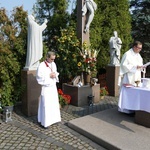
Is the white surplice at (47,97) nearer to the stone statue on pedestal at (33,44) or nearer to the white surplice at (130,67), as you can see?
the stone statue on pedestal at (33,44)

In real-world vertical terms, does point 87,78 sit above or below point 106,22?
below

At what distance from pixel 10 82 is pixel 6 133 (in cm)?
178

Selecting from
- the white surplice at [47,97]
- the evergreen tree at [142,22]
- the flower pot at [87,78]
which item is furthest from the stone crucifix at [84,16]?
the evergreen tree at [142,22]

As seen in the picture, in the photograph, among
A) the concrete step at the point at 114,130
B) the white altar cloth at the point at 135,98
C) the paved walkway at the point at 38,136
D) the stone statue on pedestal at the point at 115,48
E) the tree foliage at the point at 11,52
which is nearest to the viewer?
the concrete step at the point at 114,130

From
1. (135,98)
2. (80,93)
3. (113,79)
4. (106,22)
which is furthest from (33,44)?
(106,22)

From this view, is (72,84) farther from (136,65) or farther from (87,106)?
(136,65)

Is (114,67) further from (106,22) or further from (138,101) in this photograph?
(138,101)

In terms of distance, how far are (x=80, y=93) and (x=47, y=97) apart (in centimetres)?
231

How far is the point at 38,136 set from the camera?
179 inches

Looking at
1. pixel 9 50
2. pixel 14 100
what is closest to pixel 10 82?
pixel 14 100

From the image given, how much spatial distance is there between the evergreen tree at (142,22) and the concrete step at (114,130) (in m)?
9.31

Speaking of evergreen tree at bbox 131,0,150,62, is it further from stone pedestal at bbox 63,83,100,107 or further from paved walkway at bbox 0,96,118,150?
Result: paved walkway at bbox 0,96,118,150

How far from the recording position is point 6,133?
468 cm

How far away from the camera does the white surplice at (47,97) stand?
480 cm
